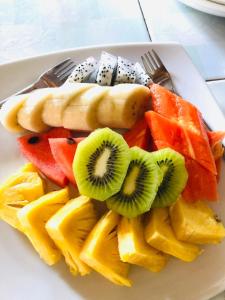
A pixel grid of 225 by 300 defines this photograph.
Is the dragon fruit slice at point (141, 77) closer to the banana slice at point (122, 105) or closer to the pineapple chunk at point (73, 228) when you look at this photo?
the banana slice at point (122, 105)

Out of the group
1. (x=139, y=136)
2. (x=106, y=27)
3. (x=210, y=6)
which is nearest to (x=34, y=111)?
(x=139, y=136)

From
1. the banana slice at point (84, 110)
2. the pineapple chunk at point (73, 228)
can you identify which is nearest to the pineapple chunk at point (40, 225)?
the pineapple chunk at point (73, 228)

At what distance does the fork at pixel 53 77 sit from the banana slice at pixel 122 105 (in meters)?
0.17

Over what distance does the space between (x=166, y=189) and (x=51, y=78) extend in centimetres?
47

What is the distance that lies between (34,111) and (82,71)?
185 mm

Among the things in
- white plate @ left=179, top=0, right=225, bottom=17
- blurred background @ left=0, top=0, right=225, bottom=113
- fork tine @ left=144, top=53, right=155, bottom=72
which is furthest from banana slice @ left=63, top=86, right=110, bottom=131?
white plate @ left=179, top=0, right=225, bottom=17

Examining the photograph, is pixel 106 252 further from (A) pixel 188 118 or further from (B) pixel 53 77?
(B) pixel 53 77

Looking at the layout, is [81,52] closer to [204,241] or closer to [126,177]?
[126,177]

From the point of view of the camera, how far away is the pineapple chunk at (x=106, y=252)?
0.73 m

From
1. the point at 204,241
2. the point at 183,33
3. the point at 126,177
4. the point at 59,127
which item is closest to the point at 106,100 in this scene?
the point at 59,127

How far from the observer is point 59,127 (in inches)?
39.6

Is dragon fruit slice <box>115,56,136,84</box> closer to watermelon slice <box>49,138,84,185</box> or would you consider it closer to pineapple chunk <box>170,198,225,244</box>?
watermelon slice <box>49,138,84,185</box>

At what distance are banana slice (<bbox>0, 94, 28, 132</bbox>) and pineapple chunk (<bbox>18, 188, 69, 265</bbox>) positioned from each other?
0.87 feet

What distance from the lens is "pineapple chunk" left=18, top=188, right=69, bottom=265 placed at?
2.55 ft
